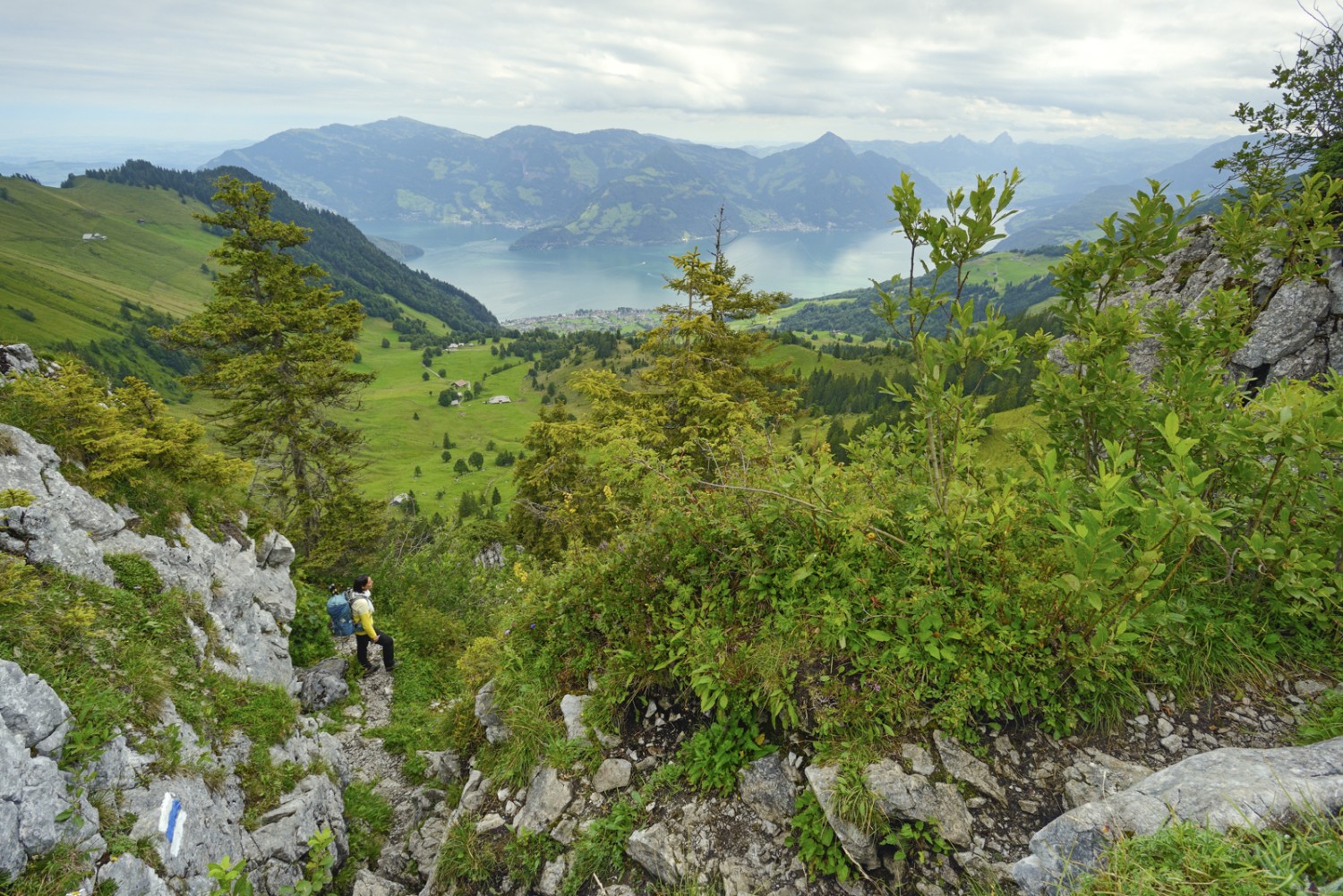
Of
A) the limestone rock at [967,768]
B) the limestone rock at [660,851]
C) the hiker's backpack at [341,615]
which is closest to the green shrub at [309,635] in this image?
the hiker's backpack at [341,615]

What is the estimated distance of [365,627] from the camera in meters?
13.4

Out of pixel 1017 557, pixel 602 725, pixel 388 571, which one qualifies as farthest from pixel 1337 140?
pixel 388 571

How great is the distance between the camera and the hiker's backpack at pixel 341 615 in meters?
14.0

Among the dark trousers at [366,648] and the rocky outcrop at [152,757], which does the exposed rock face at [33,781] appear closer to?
the rocky outcrop at [152,757]

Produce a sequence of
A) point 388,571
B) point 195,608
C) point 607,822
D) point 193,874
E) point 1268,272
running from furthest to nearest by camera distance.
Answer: point 388,571, point 1268,272, point 195,608, point 193,874, point 607,822

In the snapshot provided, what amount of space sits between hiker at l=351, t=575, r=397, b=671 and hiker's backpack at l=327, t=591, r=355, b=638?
1.07ft

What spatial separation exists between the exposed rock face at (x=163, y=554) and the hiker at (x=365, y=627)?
1.46 m

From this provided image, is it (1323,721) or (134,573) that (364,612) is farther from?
(1323,721)

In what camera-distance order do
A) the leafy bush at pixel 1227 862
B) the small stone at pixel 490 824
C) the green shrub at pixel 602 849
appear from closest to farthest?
the leafy bush at pixel 1227 862
the green shrub at pixel 602 849
the small stone at pixel 490 824

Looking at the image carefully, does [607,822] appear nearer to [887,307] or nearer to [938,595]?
[938,595]

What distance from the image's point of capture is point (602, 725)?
6.34 meters

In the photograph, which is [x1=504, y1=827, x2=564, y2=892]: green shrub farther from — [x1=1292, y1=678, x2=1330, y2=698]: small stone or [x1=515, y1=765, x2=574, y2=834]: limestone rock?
[x1=1292, y1=678, x2=1330, y2=698]: small stone

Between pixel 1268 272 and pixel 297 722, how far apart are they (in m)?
26.7

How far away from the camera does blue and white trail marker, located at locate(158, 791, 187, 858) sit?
606 cm
